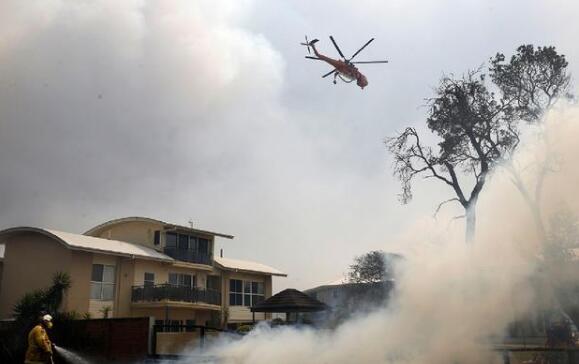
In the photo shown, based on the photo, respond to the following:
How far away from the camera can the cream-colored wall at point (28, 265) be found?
3098cm

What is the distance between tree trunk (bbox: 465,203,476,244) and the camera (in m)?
21.3

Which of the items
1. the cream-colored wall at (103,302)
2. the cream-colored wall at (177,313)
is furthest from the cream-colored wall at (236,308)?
the cream-colored wall at (103,302)

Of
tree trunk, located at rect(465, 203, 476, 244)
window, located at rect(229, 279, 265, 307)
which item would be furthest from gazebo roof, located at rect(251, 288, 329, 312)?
window, located at rect(229, 279, 265, 307)

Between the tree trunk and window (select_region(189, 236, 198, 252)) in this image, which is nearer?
the tree trunk

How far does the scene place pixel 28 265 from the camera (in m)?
32.0

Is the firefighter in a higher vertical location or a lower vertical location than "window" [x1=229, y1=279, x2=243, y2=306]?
lower

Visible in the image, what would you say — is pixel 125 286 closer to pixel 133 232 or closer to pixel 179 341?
pixel 133 232

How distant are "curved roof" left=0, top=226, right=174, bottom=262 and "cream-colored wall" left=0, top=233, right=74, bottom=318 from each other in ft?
1.78

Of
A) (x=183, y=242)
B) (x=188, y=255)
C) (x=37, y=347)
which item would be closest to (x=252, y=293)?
(x=188, y=255)

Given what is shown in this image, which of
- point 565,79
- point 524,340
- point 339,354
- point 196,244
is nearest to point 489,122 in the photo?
point 565,79

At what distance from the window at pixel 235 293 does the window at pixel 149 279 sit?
26.0 ft

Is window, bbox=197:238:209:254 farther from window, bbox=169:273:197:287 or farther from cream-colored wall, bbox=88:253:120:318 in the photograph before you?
cream-colored wall, bbox=88:253:120:318

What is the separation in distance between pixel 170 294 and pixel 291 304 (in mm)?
13915

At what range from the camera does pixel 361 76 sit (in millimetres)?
27172
